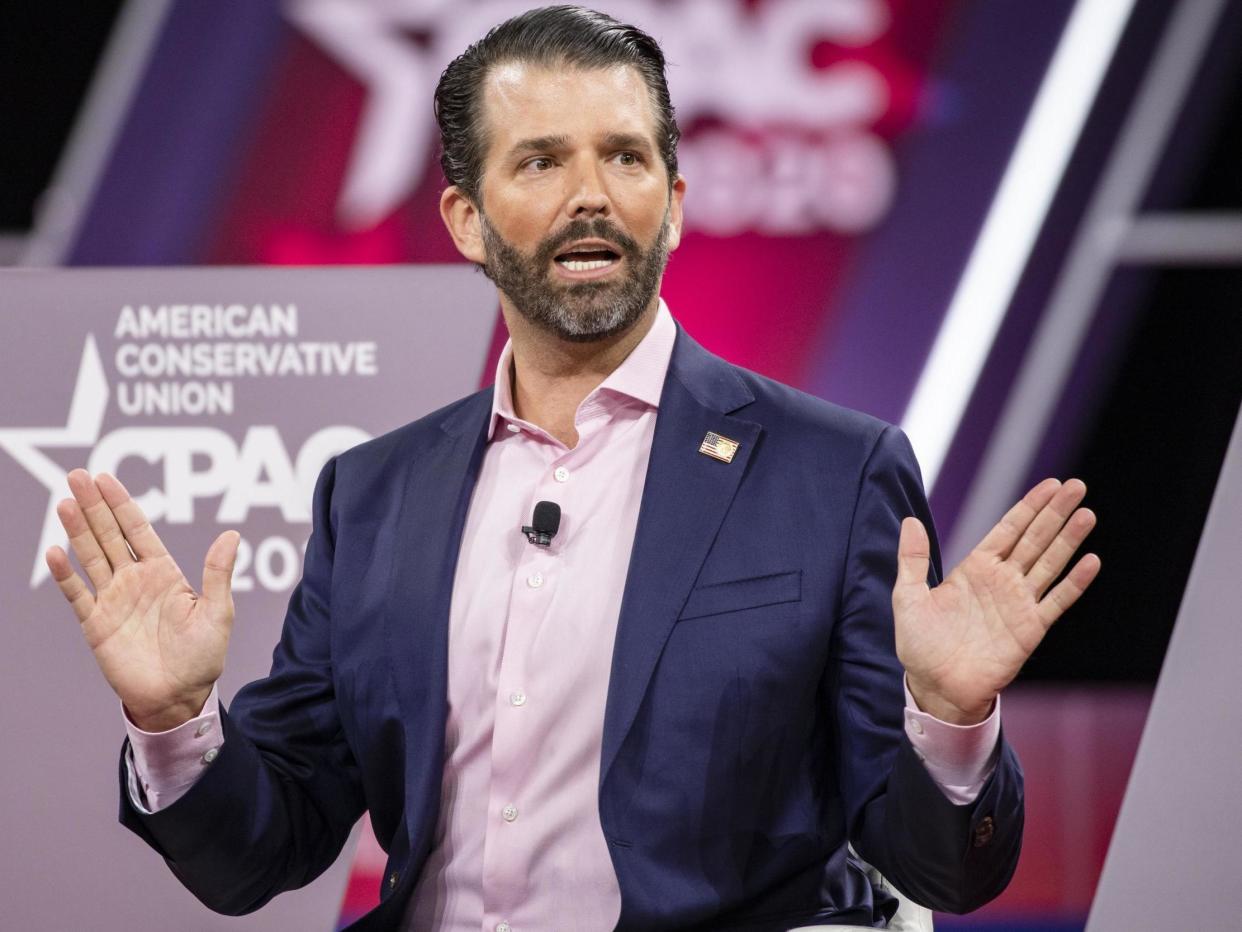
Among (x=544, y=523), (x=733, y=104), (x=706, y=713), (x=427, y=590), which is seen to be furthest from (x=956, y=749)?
(x=733, y=104)

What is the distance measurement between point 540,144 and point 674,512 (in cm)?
54

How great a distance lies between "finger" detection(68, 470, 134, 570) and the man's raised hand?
3.02 feet

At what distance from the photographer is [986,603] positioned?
63.0 inches

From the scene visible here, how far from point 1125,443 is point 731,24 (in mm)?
1275

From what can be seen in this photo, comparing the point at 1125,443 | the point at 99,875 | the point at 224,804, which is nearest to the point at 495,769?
the point at 224,804

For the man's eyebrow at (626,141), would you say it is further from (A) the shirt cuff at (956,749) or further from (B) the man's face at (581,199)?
(A) the shirt cuff at (956,749)

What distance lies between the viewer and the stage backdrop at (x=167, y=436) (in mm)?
2436

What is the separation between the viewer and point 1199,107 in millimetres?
3307

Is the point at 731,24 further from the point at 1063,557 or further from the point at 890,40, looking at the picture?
the point at 1063,557

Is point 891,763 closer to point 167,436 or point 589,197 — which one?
point 589,197

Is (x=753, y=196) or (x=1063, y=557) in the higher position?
(x=753, y=196)

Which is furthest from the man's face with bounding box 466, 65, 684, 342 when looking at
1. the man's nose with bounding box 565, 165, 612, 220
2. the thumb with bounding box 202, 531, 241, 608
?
the thumb with bounding box 202, 531, 241, 608

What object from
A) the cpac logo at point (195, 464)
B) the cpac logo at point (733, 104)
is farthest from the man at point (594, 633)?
the cpac logo at point (733, 104)

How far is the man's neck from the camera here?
6.81ft
